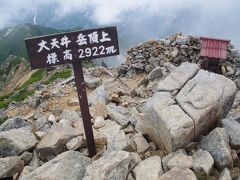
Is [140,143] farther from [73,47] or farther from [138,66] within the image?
[138,66]

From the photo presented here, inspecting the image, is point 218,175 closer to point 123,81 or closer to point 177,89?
point 177,89

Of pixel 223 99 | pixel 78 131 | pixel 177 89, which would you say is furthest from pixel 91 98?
pixel 223 99

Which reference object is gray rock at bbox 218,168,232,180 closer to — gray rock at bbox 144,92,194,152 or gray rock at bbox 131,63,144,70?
gray rock at bbox 144,92,194,152

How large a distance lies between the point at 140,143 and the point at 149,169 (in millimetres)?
1466

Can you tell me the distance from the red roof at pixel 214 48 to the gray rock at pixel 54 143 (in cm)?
1410

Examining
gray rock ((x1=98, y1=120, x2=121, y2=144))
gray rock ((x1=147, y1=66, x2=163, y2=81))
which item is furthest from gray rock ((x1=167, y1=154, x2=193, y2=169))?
gray rock ((x1=147, y1=66, x2=163, y2=81))

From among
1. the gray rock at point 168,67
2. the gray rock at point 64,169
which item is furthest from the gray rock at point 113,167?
the gray rock at point 168,67

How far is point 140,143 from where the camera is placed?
34.7ft

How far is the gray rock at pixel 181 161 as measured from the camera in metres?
9.10

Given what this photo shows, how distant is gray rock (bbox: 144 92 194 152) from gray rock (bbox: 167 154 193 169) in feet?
1.30

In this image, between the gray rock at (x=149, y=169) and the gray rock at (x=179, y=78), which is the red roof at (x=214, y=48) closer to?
the gray rock at (x=179, y=78)

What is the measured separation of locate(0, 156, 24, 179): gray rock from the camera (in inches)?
413

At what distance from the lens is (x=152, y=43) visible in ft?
86.8

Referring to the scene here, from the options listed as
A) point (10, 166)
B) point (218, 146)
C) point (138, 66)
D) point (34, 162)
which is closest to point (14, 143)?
point (34, 162)
